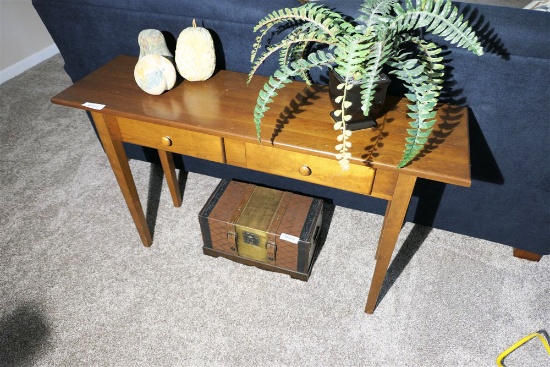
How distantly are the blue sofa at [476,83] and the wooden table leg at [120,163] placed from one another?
39 centimetres

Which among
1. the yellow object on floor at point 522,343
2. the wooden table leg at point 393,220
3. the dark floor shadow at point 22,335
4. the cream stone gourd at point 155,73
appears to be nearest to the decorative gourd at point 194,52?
the cream stone gourd at point 155,73

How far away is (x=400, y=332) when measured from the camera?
1299mm

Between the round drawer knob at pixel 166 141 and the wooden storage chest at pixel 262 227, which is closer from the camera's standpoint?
the round drawer knob at pixel 166 141

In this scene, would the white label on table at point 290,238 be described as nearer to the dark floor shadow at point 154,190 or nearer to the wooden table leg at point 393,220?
the wooden table leg at point 393,220

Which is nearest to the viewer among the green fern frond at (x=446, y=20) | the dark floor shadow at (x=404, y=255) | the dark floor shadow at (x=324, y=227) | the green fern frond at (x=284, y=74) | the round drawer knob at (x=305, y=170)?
the green fern frond at (x=446, y=20)

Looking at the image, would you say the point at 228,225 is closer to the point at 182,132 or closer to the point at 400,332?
the point at 182,132

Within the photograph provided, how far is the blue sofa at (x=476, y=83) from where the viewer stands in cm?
102

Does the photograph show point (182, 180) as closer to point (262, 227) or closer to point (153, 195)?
point (153, 195)

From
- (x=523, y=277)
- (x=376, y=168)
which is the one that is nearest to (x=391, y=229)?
(x=376, y=168)

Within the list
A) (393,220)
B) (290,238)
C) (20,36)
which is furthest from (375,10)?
(20,36)

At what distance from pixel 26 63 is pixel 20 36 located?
191 mm

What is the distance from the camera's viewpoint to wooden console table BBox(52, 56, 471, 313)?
92 cm

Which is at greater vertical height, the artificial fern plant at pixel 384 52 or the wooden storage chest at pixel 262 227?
the artificial fern plant at pixel 384 52

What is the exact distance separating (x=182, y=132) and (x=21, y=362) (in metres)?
0.94
